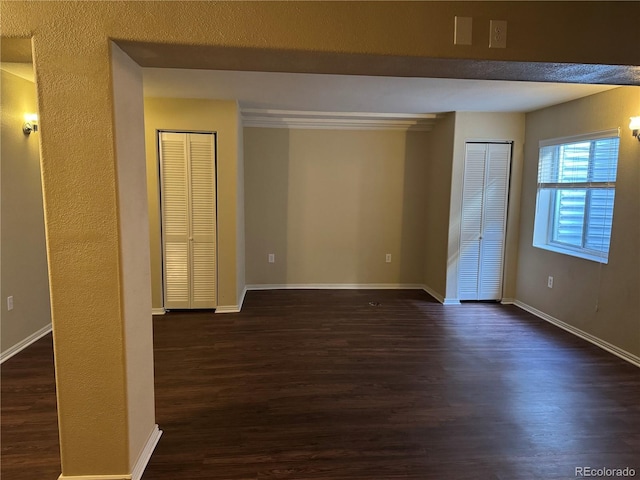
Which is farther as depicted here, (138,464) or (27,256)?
(27,256)

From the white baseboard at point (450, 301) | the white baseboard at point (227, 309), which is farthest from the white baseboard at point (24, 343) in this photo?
the white baseboard at point (450, 301)

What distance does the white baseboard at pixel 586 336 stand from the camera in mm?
3230

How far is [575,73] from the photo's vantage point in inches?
76.9

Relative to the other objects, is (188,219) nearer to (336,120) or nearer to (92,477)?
(336,120)

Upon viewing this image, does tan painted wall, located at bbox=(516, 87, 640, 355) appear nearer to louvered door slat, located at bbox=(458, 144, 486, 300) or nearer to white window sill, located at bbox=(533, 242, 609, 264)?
white window sill, located at bbox=(533, 242, 609, 264)

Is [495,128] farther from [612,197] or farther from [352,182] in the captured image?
[352,182]

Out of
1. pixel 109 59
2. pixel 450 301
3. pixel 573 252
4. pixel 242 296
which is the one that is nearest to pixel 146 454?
pixel 109 59

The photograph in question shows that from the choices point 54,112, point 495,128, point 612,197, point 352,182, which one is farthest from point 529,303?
point 54,112

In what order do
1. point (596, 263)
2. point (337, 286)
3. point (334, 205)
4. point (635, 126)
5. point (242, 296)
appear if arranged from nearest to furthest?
point (635, 126) → point (596, 263) → point (242, 296) → point (334, 205) → point (337, 286)

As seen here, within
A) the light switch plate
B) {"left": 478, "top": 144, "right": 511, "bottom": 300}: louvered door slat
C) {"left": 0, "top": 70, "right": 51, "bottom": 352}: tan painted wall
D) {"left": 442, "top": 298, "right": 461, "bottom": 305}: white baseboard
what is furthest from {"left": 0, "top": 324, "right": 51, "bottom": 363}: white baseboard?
{"left": 478, "top": 144, "right": 511, "bottom": 300}: louvered door slat

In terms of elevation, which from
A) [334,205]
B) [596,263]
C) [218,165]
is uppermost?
[218,165]

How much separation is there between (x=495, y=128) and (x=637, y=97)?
59.5 inches

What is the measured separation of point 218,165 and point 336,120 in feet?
5.88

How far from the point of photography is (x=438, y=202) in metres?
5.04
